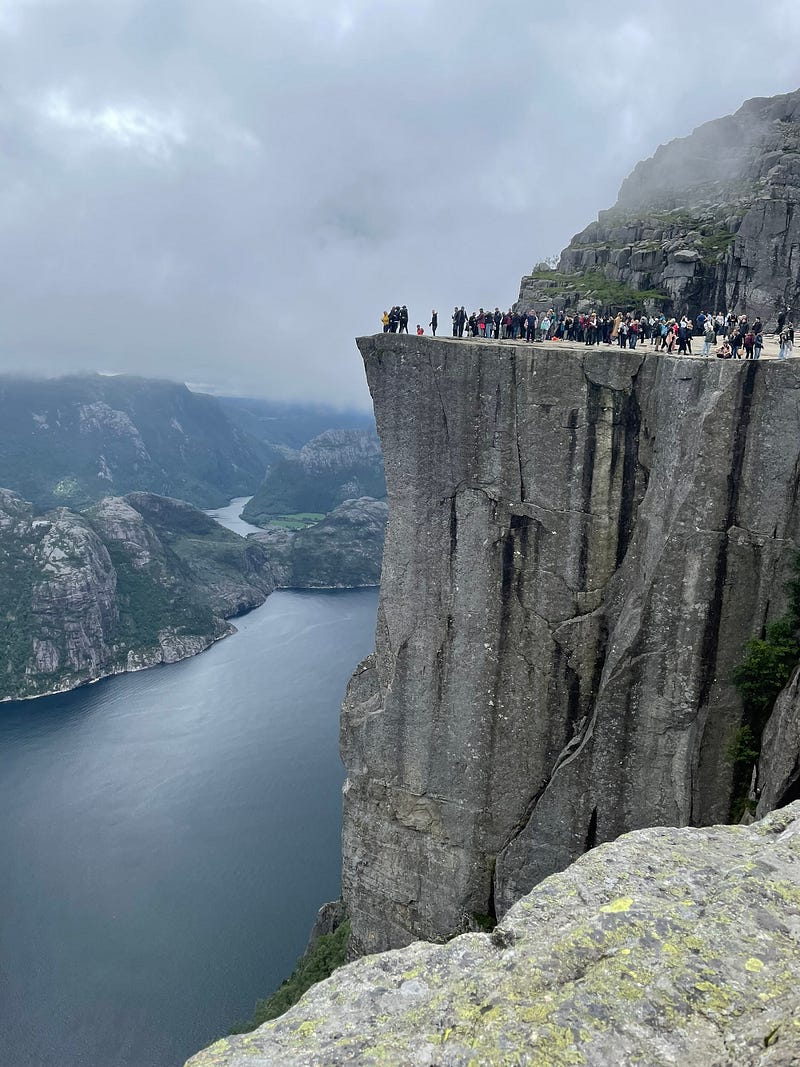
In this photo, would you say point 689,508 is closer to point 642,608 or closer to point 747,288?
point 642,608

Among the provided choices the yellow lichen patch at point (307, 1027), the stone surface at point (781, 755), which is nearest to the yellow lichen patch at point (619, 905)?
the yellow lichen patch at point (307, 1027)

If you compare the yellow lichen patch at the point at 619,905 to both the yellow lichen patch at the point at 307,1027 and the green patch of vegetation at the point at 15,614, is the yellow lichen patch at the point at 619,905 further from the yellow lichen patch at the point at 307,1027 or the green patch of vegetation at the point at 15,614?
the green patch of vegetation at the point at 15,614

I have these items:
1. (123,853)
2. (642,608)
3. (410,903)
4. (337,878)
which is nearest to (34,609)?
(123,853)

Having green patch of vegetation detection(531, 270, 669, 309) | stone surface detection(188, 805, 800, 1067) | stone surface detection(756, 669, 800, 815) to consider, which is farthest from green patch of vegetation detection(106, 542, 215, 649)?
stone surface detection(188, 805, 800, 1067)

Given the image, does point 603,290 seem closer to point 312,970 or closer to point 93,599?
point 312,970

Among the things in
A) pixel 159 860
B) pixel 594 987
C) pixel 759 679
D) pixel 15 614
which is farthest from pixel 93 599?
pixel 594 987
